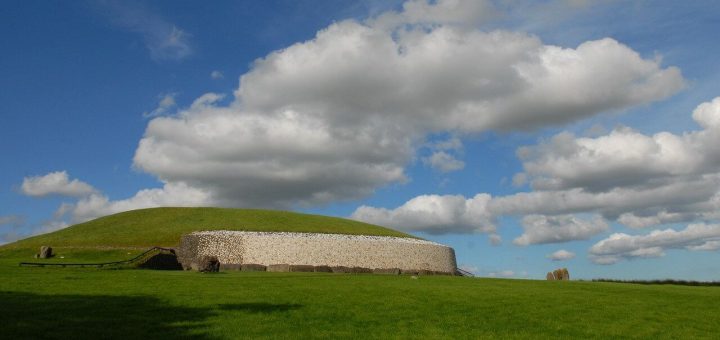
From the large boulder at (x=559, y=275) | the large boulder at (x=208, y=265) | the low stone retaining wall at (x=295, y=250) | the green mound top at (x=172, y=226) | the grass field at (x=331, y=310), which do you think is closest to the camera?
the grass field at (x=331, y=310)

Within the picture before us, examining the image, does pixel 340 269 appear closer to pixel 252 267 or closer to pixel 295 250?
pixel 295 250

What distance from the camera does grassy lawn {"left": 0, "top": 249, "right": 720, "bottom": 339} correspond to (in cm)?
1773

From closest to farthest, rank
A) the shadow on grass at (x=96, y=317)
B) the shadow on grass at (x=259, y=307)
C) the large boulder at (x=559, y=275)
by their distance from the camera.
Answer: the shadow on grass at (x=96, y=317)
the shadow on grass at (x=259, y=307)
the large boulder at (x=559, y=275)

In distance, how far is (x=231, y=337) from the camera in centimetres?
1655

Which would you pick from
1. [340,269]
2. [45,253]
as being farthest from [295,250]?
[45,253]

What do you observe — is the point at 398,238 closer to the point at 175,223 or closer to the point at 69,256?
the point at 175,223

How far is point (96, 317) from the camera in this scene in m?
18.8

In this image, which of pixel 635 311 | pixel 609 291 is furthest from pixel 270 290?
pixel 609 291

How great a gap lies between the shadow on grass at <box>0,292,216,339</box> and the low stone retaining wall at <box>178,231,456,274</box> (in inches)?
1354

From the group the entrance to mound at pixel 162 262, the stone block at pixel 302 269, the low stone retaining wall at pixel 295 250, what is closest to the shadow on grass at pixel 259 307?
the stone block at pixel 302 269

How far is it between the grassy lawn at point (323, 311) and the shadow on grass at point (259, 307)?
4cm

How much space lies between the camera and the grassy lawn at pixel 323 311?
17734mm

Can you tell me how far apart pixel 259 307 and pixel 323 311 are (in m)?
2.59

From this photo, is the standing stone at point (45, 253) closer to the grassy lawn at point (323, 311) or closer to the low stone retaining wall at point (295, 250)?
the low stone retaining wall at point (295, 250)
